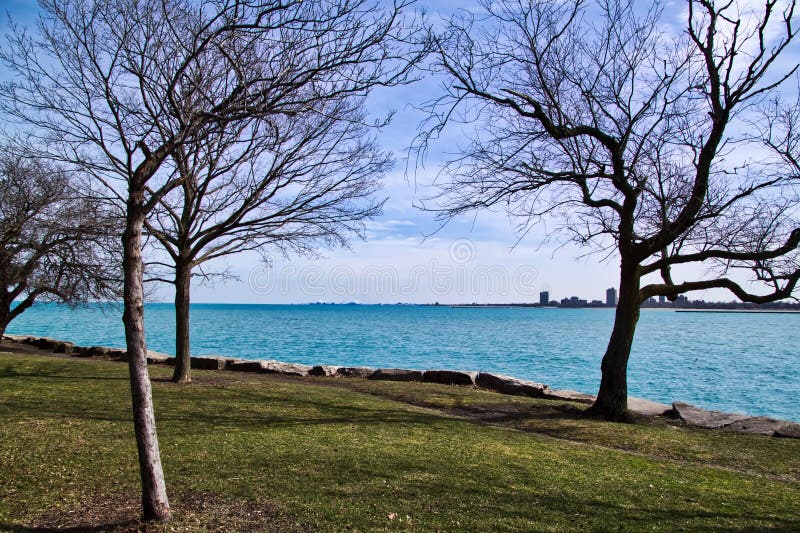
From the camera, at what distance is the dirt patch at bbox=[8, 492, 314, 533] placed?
493cm

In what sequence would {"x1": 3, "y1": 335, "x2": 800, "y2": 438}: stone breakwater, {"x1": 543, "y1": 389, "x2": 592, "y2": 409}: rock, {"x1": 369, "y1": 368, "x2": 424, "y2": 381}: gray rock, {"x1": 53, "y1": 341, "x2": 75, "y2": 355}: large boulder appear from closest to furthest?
1. {"x1": 3, "y1": 335, "x2": 800, "y2": 438}: stone breakwater
2. {"x1": 543, "y1": 389, "x2": 592, "y2": 409}: rock
3. {"x1": 369, "y1": 368, "x2": 424, "y2": 381}: gray rock
4. {"x1": 53, "y1": 341, "x2": 75, "y2": 355}: large boulder

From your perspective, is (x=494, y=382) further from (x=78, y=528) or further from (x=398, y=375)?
(x=78, y=528)

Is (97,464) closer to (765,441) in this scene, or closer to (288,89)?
(288,89)

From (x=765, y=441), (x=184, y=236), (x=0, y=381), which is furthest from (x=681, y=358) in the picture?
(x=0, y=381)

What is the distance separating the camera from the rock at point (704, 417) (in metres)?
12.6

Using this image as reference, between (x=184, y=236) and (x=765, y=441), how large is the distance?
1368 cm

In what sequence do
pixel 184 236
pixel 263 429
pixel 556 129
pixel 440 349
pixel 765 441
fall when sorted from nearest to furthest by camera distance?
pixel 263 429 < pixel 765 441 < pixel 556 129 < pixel 184 236 < pixel 440 349

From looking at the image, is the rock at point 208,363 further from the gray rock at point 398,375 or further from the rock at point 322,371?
the gray rock at point 398,375

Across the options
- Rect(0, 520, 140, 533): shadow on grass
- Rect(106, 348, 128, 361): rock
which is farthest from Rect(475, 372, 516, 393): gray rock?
Rect(106, 348, 128, 361): rock

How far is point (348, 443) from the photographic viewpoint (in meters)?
8.41

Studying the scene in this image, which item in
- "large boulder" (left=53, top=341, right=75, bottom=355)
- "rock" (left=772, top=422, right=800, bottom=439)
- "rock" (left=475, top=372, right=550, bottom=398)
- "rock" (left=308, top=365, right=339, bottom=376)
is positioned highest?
"large boulder" (left=53, top=341, right=75, bottom=355)

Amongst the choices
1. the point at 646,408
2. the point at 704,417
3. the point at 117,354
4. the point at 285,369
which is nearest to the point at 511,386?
the point at 646,408

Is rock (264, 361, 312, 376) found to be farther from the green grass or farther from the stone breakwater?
the green grass

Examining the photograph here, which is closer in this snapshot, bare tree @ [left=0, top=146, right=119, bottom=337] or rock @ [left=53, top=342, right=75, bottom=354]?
bare tree @ [left=0, top=146, right=119, bottom=337]
